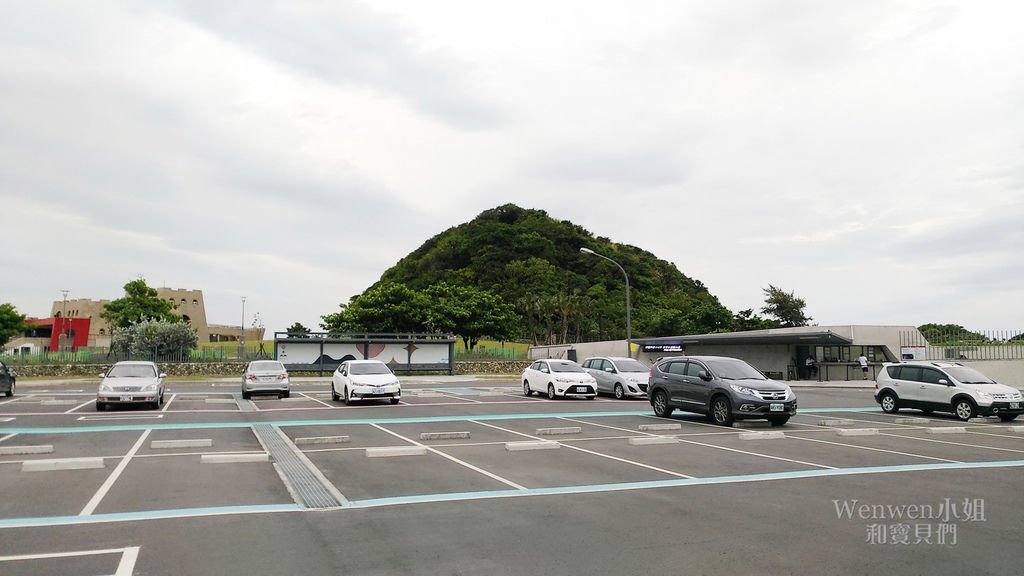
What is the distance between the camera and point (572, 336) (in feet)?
299

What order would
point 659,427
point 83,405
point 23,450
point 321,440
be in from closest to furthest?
point 23,450 → point 321,440 → point 659,427 → point 83,405

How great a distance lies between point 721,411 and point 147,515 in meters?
12.7

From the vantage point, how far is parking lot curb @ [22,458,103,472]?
10.0 meters

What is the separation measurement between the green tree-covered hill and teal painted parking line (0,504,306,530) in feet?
227

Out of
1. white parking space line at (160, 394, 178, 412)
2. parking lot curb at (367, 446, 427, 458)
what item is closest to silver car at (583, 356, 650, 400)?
white parking space line at (160, 394, 178, 412)

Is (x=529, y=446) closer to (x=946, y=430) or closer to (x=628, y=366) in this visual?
(x=946, y=430)

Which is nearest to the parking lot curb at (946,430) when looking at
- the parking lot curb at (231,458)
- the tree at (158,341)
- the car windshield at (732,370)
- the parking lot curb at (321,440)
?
the car windshield at (732,370)

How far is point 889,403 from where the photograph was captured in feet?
69.4

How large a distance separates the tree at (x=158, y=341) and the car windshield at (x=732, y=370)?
135 ft

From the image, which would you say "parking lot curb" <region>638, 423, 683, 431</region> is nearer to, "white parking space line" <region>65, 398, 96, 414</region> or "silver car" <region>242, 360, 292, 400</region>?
"silver car" <region>242, 360, 292, 400</region>

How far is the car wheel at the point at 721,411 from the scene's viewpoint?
54.1ft

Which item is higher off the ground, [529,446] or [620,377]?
[620,377]

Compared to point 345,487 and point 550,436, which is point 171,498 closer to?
point 345,487

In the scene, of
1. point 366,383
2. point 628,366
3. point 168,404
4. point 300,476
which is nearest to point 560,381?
point 628,366
